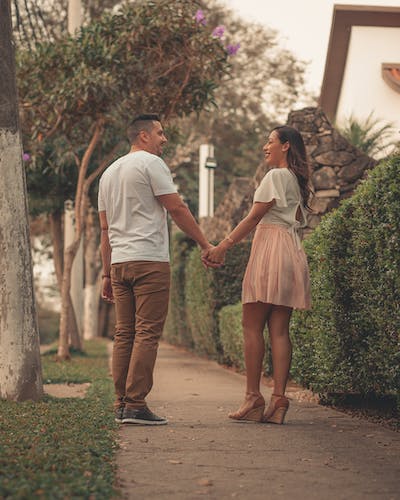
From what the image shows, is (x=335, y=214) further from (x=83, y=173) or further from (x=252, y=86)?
(x=252, y=86)

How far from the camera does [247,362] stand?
7.13 meters

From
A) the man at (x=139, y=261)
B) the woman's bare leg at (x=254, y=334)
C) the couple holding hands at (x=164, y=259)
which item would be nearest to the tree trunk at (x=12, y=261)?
the couple holding hands at (x=164, y=259)

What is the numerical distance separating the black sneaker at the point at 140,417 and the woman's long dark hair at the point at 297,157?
6.31 ft

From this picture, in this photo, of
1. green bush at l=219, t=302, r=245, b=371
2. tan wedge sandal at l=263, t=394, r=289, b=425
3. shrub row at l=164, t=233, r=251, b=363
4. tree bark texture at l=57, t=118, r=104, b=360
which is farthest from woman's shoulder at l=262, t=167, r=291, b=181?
tree bark texture at l=57, t=118, r=104, b=360

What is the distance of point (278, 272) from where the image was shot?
273 inches

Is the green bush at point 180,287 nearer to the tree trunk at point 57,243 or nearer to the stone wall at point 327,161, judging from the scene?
the tree trunk at point 57,243

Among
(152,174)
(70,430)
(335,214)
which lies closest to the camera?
(70,430)

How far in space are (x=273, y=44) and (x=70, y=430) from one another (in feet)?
94.9

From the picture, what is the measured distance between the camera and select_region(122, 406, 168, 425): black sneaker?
6793mm

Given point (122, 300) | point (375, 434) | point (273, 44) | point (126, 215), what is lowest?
point (375, 434)

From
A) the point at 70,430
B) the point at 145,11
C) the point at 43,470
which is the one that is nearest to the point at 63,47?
the point at 145,11

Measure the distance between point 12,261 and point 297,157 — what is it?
2.65m

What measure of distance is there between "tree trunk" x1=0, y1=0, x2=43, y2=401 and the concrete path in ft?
4.00

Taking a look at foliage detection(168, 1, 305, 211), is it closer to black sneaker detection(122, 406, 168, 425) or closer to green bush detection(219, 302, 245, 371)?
green bush detection(219, 302, 245, 371)
